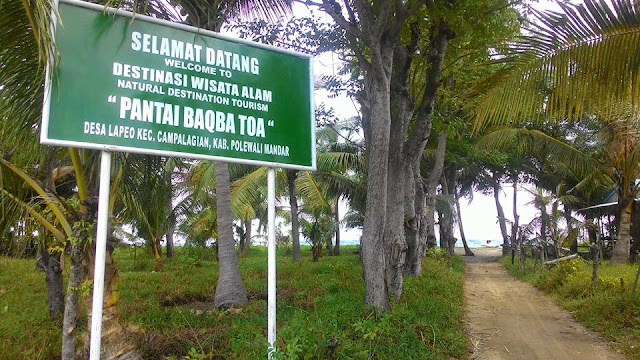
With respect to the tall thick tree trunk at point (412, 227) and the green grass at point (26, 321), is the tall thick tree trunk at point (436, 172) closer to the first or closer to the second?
the tall thick tree trunk at point (412, 227)

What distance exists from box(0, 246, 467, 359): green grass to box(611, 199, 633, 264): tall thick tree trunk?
25.3 ft

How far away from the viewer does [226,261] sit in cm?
730

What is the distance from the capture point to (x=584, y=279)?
9898 mm

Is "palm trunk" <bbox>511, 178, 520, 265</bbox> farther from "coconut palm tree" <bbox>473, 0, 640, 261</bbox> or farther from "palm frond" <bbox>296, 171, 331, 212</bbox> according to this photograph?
"coconut palm tree" <bbox>473, 0, 640, 261</bbox>

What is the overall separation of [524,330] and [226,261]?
4640mm

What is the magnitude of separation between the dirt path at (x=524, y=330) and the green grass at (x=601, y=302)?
0.58 feet

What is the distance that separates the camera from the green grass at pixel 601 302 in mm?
6293

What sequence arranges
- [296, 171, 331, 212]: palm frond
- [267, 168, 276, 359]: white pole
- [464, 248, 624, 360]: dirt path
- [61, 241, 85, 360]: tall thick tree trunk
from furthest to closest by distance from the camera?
1. [296, 171, 331, 212]: palm frond
2. [464, 248, 624, 360]: dirt path
3. [61, 241, 85, 360]: tall thick tree trunk
4. [267, 168, 276, 359]: white pole

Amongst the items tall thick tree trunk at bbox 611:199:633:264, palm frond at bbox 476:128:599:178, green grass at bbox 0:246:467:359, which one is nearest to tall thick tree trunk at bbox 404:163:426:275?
green grass at bbox 0:246:467:359

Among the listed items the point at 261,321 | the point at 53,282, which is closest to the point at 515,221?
the point at 261,321

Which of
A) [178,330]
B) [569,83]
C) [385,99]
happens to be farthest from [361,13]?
[178,330]

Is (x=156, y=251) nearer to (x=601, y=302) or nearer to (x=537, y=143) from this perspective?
(x=601, y=302)

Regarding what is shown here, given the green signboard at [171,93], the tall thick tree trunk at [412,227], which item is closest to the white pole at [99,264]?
the green signboard at [171,93]

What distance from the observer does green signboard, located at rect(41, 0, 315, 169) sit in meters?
2.98
